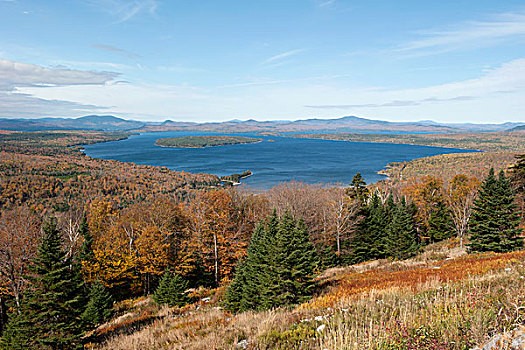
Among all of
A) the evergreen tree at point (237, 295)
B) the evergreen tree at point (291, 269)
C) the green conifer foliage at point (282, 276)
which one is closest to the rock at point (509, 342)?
the green conifer foliage at point (282, 276)

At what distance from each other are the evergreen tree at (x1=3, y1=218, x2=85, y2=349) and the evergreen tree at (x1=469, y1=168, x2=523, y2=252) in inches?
1062

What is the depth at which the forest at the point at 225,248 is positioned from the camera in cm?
1300

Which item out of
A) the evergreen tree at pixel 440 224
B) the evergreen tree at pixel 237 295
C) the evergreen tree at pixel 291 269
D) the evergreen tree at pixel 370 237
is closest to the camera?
the evergreen tree at pixel 291 269

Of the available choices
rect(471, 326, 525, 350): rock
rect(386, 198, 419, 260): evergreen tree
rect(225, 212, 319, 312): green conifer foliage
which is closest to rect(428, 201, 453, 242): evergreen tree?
rect(386, 198, 419, 260): evergreen tree

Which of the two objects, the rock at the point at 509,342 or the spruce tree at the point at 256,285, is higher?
the rock at the point at 509,342

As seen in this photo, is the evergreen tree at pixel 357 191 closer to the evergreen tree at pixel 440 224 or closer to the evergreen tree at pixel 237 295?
the evergreen tree at pixel 440 224

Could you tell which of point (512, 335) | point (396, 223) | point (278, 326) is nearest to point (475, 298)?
point (512, 335)

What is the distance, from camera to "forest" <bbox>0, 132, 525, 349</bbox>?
13.0 meters

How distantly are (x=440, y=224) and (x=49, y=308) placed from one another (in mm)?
47675

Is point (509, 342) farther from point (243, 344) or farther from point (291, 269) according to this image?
point (291, 269)

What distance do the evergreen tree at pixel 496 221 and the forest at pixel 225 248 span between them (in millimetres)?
95

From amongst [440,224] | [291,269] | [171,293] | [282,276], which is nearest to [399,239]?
[440,224]

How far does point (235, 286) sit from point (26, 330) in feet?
30.4

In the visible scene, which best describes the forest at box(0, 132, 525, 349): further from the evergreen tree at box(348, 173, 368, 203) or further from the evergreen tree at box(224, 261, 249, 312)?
the evergreen tree at box(348, 173, 368, 203)
